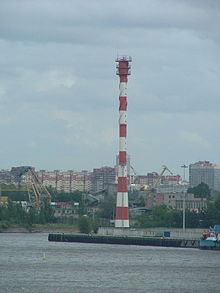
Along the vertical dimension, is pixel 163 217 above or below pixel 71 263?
above

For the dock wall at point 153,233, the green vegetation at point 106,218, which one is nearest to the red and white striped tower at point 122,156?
the dock wall at point 153,233

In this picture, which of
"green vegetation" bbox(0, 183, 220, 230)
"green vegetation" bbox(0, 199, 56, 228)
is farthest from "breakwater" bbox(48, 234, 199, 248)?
"green vegetation" bbox(0, 199, 56, 228)

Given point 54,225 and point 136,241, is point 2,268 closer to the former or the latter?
point 136,241

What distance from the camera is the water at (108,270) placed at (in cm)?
6581

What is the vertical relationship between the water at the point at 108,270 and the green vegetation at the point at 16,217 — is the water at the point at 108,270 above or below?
below

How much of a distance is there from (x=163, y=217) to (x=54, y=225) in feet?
73.8

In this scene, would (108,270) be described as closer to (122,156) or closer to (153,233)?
(122,156)

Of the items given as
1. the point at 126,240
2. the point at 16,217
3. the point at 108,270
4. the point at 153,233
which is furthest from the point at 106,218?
the point at 108,270

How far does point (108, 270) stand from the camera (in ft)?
262

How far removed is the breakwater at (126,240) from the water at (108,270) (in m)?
8.98

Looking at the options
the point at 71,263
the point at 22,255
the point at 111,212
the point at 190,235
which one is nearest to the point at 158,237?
the point at 190,235

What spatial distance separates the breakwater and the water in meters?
8.98

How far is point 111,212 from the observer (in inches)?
7697

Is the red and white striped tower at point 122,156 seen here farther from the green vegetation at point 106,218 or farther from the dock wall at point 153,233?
the green vegetation at point 106,218
